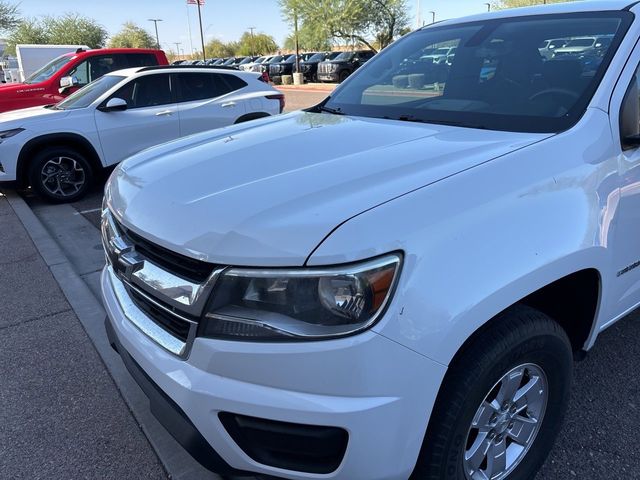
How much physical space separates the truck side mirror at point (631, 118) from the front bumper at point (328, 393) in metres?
1.35

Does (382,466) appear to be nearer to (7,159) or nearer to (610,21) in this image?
(610,21)

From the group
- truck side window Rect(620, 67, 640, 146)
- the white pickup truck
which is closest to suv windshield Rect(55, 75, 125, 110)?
the white pickup truck

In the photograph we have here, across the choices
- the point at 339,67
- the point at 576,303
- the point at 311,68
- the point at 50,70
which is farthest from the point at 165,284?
the point at 311,68

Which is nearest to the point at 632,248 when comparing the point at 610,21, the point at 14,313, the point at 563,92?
the point at 563,92

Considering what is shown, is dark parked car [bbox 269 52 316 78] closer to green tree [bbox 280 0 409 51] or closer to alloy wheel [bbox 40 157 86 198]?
green tree [bbox 280 0 409 51]

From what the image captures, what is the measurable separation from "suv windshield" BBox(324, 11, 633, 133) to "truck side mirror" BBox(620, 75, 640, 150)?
140 millimetres

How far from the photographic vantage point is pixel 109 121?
22.6 feet

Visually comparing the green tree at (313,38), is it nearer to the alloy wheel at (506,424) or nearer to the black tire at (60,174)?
the black tire at (60,174)

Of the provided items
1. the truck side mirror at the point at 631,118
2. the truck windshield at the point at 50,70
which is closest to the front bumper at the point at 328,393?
the truck side mirror at the point at 631,118

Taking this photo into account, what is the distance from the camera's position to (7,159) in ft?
21.0

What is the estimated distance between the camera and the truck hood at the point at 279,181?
1.53 m

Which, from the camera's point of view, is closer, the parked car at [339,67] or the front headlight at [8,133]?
the front headlight at [8,133]

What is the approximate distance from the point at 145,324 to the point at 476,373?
3.79 feet

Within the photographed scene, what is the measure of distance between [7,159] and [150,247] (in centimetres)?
571
